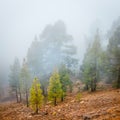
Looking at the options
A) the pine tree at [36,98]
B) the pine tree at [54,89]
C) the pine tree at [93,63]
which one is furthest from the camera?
the pine tree at [93,63]

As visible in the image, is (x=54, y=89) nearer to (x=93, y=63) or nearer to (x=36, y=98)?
(x=36, y=98)

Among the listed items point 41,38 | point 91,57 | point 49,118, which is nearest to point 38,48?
point 41,38

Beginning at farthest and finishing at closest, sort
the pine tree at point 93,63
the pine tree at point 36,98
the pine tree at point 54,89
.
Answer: the pine tree at point 93,63 → the pine tree at point 54,89 → the pine tree at point 36,98

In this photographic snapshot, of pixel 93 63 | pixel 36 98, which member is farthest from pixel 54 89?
pixel 93 63

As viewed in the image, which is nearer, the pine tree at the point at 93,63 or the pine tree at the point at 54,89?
the pine tree at the point at 54,89

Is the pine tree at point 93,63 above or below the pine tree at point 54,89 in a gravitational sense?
above

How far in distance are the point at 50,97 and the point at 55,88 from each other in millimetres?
1470

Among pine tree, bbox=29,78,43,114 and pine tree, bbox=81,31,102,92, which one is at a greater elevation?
pine tree, bbox=81,31,102,92

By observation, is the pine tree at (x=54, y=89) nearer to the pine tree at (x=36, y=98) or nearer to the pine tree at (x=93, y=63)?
the pine tree at (x=36, y=98)

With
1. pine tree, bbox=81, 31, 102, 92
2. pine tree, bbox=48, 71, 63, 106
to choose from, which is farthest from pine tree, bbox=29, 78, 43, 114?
pine tree, bbox=81, 31, 102, 92

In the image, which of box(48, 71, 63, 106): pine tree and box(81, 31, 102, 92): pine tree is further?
box(81, 31, 102, 92): pine tree

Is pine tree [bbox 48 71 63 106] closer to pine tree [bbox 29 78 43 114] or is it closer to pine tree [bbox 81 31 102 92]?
pine tree [bbox 29 78 43 114]

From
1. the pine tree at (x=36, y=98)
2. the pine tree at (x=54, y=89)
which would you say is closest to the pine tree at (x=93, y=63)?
the pine tree at (x=54, y=89)

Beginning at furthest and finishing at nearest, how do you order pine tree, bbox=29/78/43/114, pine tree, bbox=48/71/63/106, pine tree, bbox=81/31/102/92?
pine tree, bbox=81/31/102/92, pine tree, bbox=48/71/63/106, pine tree, bbox=29/78/43/114
